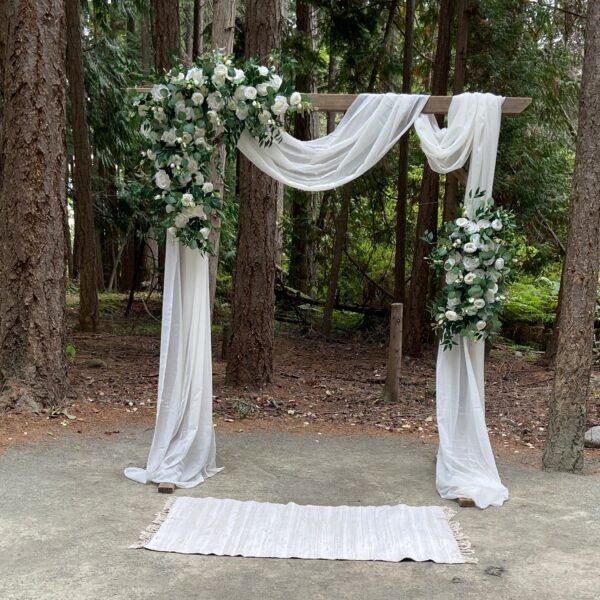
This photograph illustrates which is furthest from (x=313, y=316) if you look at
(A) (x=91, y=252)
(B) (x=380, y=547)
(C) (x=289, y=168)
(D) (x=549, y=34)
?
(B) (x=380, y=547)

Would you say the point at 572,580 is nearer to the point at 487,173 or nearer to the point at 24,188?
the point at 487,173

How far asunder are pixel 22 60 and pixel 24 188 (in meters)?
1.15

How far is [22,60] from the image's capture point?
22.5 ft

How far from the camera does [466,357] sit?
5.71 m

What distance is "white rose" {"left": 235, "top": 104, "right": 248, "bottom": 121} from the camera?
18.0 ft

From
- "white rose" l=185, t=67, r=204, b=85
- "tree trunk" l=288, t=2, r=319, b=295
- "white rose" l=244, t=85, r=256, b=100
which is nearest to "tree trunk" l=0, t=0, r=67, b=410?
"white rose" l=185, t=67, r=204, b=85

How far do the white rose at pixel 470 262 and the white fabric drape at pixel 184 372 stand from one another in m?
1.96

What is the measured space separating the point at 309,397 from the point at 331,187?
3.57m

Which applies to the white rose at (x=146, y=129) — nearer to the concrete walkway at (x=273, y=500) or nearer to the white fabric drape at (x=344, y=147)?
the white fabric drape at (x=344, y=147)

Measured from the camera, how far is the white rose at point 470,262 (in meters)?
5.59

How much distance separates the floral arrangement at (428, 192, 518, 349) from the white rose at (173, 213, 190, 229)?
1.88 m

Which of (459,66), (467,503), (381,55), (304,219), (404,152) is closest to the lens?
(467,503)

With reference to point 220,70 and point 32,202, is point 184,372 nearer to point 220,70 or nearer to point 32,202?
point 220,70

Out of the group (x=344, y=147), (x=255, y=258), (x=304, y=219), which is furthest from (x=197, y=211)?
(x=304, y=219)
